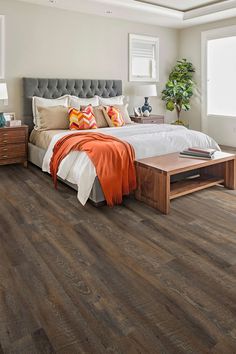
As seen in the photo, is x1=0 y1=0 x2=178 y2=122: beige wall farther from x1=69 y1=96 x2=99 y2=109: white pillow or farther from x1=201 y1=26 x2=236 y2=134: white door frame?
x1=201 y1=26 x2=236 y2=134: white door frame

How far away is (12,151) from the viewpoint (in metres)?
4.89

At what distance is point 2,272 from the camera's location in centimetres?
215

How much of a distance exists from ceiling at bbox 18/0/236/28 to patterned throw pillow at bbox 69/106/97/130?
1732mm

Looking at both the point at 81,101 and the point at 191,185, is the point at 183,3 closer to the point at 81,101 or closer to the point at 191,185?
the point at 81,101

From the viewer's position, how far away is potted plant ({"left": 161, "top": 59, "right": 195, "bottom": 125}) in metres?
6.70

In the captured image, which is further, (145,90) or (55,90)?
(145,90)

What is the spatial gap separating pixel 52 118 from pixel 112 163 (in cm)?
195

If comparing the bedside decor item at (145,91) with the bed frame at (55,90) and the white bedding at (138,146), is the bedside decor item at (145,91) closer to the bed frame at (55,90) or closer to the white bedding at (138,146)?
the bed frame at (55,90)

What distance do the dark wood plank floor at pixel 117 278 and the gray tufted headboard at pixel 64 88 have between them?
238 cm

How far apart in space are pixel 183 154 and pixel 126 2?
120 inches

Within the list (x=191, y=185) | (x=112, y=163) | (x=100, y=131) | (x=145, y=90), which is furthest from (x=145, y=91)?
(x=112, y=163)

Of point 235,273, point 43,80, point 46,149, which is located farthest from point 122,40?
point 235,273

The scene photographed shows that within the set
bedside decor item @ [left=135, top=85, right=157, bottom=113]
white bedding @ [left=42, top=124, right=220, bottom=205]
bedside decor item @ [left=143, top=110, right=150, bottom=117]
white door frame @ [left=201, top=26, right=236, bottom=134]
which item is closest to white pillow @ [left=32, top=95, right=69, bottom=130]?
white bedding @ [left=42, top=124, right=220, bottom=205]

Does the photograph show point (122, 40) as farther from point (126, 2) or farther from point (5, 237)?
point (5, 237)
